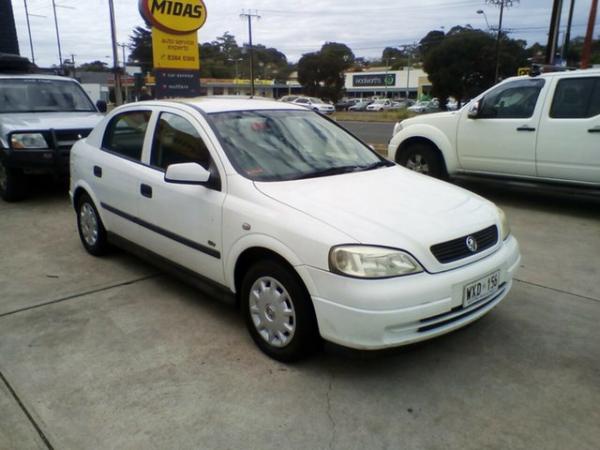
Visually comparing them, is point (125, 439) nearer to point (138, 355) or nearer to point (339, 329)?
point (138, 355)

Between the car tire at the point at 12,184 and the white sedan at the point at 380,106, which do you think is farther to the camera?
the white sedan at the point at 380,106

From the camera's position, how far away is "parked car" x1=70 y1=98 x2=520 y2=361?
275cm

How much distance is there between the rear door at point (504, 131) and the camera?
6.76 metres

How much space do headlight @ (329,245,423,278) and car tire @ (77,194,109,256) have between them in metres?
3.07

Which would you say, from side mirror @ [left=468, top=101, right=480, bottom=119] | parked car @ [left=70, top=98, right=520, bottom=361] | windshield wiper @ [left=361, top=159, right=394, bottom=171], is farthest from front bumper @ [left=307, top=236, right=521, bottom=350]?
side mirror @ [left=468, top=101, right=480, bottom=119]

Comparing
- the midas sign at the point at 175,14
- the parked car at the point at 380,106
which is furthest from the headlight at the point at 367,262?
the parked car at the point at 380,106

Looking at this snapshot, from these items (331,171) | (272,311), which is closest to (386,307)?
(272,311)

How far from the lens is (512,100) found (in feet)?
23.0

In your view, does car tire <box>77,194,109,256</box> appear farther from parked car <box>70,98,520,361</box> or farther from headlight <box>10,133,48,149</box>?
headlight <box>10,133,48,149</box>

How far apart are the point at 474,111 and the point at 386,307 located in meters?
5.45

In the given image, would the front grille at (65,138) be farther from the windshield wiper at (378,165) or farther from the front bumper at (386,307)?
the front bumper at (386,307)

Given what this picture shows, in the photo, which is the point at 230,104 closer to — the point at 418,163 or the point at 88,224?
the point at 88,224

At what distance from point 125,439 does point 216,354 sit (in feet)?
2.89

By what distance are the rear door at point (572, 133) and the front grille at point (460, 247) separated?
3839 millimetres
